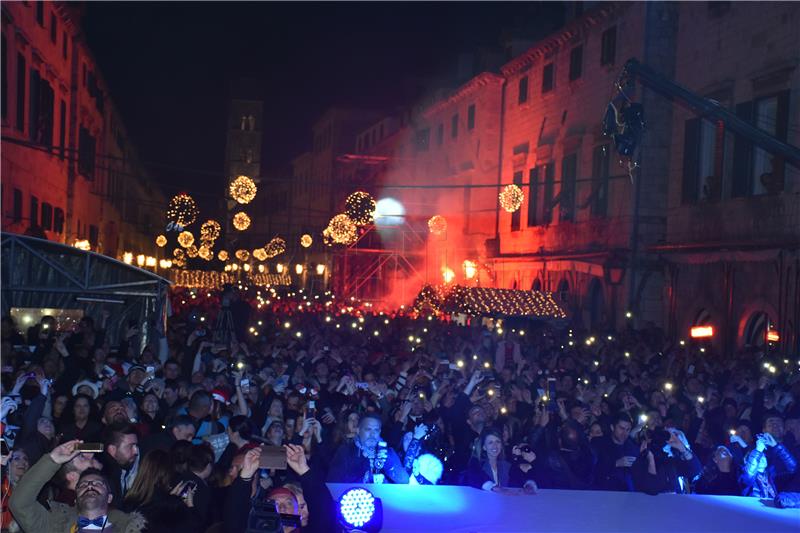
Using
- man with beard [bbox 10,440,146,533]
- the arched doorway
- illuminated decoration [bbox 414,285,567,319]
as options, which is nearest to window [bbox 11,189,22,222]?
illuminated decoration [bbox 414,285,567,319]

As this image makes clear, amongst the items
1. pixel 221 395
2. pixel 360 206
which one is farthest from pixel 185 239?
pixel 221 395

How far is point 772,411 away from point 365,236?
37317 mm

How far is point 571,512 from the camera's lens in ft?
19.2

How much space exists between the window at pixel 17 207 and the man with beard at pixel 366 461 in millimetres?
18066

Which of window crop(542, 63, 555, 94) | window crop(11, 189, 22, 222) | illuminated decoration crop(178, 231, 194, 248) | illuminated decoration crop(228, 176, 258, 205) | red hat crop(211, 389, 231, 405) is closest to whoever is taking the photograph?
red hat crop(211, 389, 231, 405)

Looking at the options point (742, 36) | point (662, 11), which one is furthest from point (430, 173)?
point (742, 36)

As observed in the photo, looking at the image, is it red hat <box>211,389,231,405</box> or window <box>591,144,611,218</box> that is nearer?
red hat <box>211,389,231,405</box>

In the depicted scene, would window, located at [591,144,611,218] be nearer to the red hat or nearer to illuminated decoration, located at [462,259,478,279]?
illuminated decoration, located at [462,259,478,279]

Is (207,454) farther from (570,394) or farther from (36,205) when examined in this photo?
(36,205)

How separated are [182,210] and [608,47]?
16129 millimetres

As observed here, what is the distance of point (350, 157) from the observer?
56188 mm

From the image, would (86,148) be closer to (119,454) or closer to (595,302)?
(595,302)

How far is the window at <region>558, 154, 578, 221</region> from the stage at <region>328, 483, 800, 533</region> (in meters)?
26.7

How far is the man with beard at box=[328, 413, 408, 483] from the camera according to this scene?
296 inches
